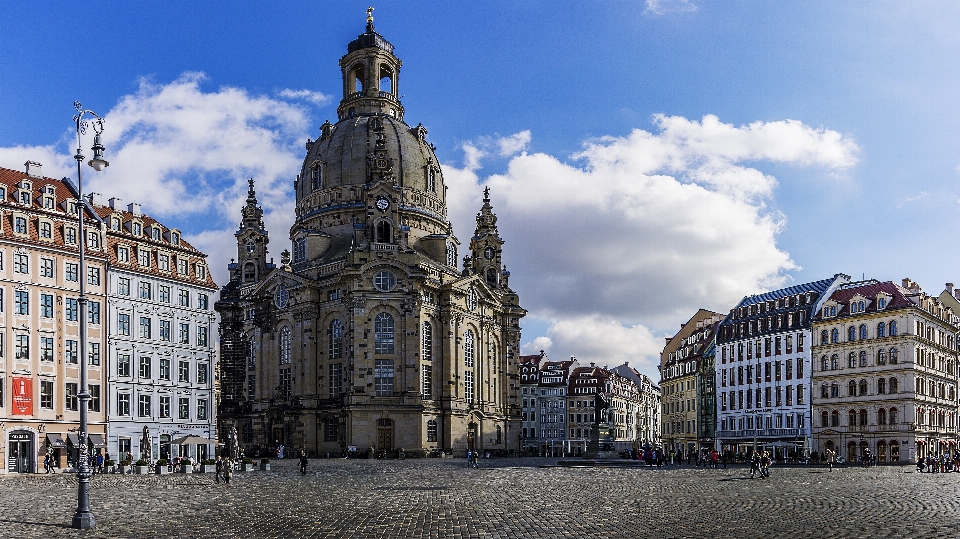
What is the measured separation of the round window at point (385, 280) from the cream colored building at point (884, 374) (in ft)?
152

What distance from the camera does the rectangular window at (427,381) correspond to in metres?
118

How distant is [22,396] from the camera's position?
2736 inches

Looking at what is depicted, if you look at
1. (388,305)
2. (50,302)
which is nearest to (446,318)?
(388,305)

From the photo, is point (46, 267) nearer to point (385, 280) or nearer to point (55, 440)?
point (55, 440)

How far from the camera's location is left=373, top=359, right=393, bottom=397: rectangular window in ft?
381

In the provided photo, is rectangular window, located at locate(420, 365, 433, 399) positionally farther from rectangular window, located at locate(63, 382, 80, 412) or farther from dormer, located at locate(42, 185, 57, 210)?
dormer, located at locate(42, 185, 57, 210)

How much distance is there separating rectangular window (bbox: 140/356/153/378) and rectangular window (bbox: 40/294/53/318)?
9.31 m

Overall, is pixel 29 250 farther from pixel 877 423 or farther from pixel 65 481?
pixel 877 423

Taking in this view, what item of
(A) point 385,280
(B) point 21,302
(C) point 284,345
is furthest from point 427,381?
(B) point 21,302

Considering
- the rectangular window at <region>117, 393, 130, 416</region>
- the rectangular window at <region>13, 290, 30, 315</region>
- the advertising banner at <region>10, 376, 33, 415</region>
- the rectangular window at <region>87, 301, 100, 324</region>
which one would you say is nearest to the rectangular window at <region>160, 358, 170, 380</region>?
the rectangular window at <region>117, 393, 130, 416</region>

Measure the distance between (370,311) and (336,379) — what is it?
Answer: 364 inches

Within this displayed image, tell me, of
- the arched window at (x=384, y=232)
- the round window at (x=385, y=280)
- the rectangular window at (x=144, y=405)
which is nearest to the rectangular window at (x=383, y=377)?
the round window at (x=385, y=280)

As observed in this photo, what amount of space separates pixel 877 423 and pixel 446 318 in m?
48.2

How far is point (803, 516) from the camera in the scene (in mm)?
33125
